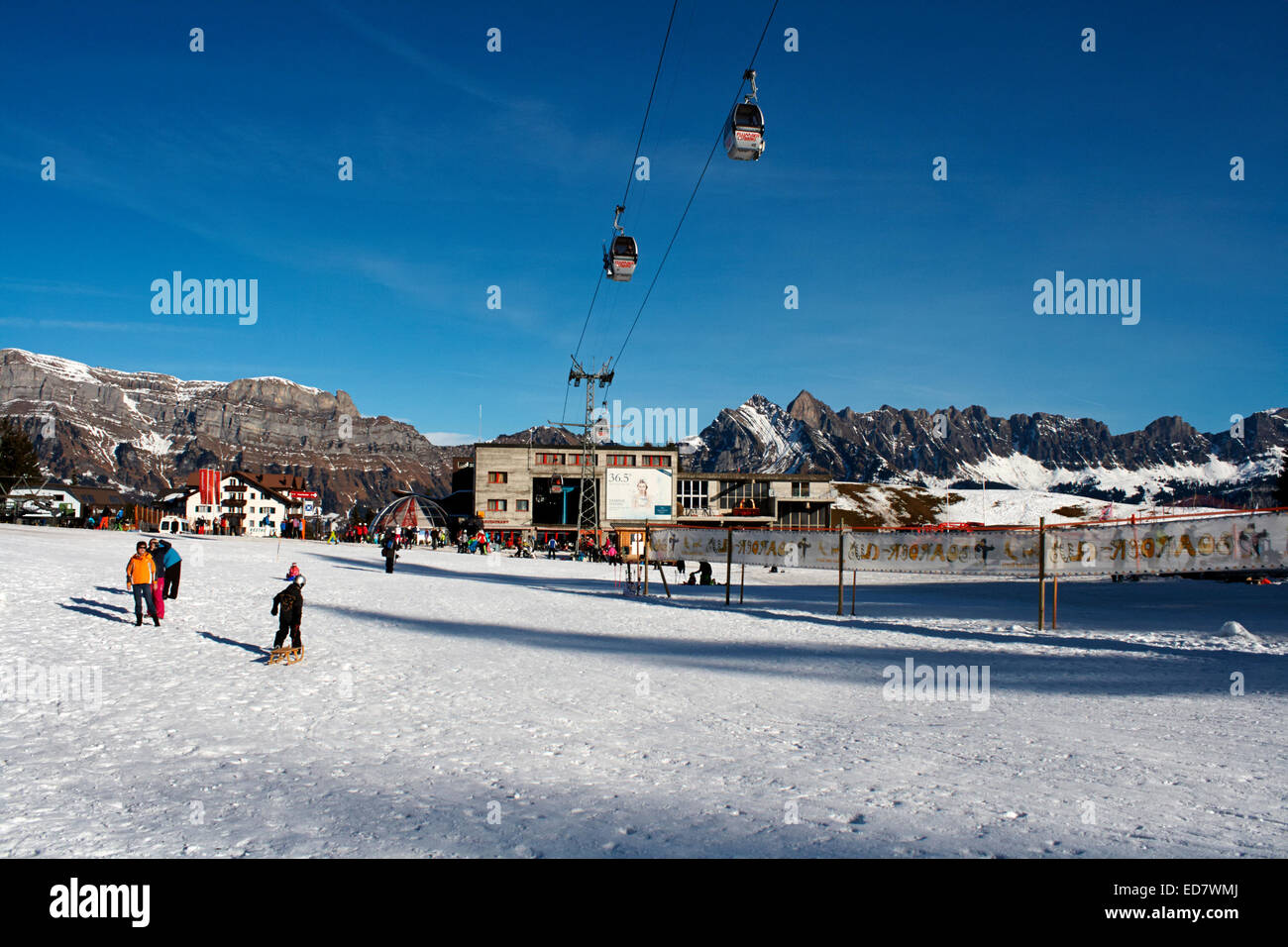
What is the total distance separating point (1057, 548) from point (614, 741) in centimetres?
1559

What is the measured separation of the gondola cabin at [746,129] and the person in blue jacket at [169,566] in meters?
17.1

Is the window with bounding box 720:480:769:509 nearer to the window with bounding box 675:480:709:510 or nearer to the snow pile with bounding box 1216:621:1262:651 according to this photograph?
the window with bounding box 675:480:709:510

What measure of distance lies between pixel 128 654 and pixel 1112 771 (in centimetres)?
1582

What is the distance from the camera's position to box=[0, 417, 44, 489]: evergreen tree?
3270 inches

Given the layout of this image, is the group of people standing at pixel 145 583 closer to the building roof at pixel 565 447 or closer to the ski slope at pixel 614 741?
the ski slope at pixel 614 741

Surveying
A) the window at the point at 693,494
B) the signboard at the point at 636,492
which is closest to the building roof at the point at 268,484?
the window at the point at 693,494

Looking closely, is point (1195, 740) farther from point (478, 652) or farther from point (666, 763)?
point (478, 652)

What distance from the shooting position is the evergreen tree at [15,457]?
83062 millimetres

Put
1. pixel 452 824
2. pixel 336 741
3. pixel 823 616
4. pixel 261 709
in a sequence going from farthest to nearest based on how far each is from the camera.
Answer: pixel 823 616
pixel 261 709
pixel 336 741
pixel 452 824

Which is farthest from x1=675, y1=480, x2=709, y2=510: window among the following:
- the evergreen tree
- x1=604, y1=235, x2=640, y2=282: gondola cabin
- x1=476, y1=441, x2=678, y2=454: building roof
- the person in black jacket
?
the person in black jacket

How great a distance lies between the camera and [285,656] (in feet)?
48.0

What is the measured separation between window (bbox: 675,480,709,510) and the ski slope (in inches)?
3450
